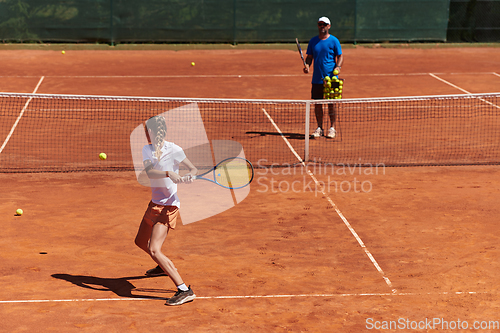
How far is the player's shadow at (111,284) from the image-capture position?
6.22 m

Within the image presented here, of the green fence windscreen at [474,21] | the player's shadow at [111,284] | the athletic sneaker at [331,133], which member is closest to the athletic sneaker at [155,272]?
the player's shadow at [111,284]

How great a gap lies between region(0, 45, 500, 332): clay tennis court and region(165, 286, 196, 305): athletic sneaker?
0.20 feet

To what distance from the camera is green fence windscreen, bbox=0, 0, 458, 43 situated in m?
23.2

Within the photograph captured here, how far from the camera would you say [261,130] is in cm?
1323

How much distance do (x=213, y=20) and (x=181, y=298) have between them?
19.5 meters

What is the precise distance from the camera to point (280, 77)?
63.7ft

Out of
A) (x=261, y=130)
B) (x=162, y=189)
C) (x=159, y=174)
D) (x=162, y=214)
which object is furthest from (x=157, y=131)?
(x=261, y=130)

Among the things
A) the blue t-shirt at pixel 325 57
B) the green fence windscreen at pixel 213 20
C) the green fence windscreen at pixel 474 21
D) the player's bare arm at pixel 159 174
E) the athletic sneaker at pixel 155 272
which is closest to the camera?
the player's bare arm at pixel 159 174

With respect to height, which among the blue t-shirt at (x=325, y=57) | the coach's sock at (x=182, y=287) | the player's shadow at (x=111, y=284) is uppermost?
the blue t-shirt at (x=325, y=57)

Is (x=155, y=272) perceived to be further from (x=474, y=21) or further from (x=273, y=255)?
(x=474, y=21)

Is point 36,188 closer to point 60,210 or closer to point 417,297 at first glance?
point 60,210

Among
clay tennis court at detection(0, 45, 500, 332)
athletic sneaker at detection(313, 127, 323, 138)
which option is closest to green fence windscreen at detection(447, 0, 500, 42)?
athletic sneaker at detection(313, 127, 323, 138)

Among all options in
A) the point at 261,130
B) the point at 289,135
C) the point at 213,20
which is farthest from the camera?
the point at 213,20

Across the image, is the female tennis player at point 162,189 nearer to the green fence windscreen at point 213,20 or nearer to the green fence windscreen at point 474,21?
the green fence windscreen at point 213,20
